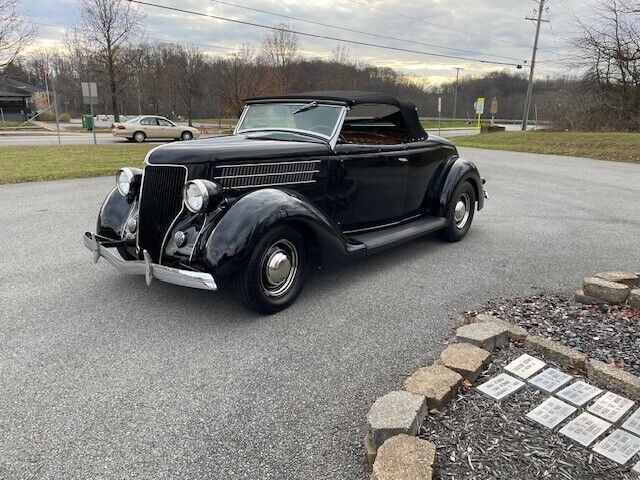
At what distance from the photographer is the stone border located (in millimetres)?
1901

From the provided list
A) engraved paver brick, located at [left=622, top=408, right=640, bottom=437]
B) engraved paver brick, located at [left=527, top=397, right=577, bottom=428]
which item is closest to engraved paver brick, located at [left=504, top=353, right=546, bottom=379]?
engraved paver brick, located at [left=527, top=397, right=577, bottom=428]

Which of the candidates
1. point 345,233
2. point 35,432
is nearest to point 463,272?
point 345,233

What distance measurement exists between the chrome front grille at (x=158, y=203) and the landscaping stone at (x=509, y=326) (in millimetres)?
2459

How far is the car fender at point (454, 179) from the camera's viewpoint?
5.52 m

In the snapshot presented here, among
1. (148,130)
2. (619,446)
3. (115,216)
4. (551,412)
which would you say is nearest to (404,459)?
(551,412)

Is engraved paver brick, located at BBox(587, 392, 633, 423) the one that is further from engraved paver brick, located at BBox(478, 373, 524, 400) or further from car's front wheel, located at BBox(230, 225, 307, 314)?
car's front wheel, located at BBox(230, 225, 307, 314)

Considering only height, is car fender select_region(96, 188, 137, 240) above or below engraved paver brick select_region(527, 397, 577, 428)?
above

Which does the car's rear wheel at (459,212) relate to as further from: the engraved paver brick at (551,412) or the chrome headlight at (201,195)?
the engraved paver brick at (551,412)

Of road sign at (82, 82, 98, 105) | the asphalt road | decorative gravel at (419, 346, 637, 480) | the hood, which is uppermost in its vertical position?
road sign at (82, 82, 98, 105)

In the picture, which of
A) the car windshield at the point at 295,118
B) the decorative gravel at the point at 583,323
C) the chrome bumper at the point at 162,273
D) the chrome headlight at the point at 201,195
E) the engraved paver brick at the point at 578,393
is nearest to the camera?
the engraved paver brick at the point at 578,393

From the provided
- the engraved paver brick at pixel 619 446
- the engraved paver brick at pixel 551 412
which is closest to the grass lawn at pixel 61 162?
the engraved paver brick at pixel 551 412

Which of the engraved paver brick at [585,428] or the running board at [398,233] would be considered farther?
the running board at [398,233]

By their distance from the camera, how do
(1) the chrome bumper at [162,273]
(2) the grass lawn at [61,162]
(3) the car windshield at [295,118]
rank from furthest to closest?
(2) the grass lawn at [61,162], (3) the car windshield at [295,118], (1) the chrome bumper at [162,273]

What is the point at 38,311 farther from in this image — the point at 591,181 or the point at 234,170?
the point at 591,181
